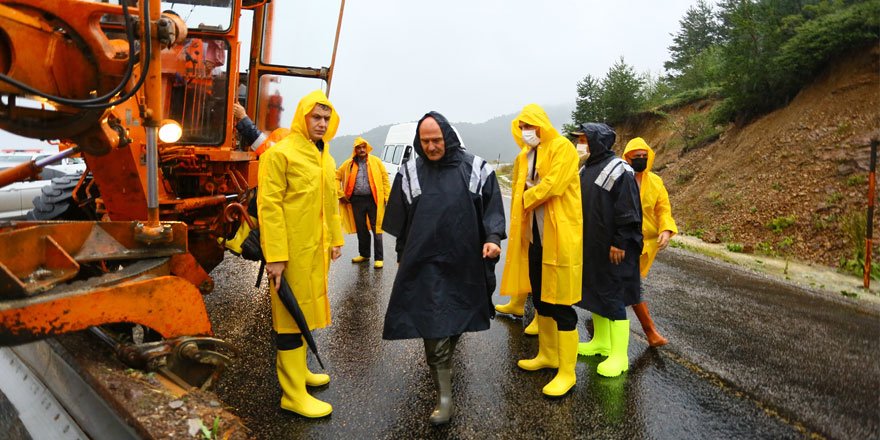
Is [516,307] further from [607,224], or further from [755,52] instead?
[755,52]

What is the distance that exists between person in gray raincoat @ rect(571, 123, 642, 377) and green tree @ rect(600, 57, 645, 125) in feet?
58.8

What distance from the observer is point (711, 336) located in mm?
4801

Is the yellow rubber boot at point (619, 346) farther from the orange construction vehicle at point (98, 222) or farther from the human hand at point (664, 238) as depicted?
the orange construction vehicle at point (98, 222)

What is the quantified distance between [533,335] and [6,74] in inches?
161

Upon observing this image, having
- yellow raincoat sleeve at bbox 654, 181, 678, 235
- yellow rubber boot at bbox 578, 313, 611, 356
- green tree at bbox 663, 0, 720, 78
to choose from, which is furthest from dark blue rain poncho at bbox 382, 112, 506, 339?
green tree at bbox 663, 0, 720, 78

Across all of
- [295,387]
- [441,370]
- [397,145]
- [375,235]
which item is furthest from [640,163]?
[397,145]

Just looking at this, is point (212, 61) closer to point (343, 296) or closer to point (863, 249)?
point (343, 296)

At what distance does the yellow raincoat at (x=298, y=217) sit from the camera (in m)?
3.11

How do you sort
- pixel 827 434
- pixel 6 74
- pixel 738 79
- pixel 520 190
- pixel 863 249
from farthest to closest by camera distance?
pixel 738 79 → pixel 863 249 → pixel 520 190 → pixel 827 434 → pixel 6 74

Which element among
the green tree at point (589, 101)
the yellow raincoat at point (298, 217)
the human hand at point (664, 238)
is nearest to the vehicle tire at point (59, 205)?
the yellow raincoat at point (298, 217)

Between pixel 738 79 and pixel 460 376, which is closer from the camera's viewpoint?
pixel 460 376

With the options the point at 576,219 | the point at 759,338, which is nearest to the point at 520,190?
the point at 576,219

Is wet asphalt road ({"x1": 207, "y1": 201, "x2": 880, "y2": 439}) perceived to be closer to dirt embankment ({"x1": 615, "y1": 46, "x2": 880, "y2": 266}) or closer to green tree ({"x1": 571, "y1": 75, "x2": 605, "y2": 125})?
dirt embankment ({"x1": 615, "y1": 46, "x2": 880, "y2": 266})

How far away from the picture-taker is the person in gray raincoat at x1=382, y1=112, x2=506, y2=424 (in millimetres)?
3238
